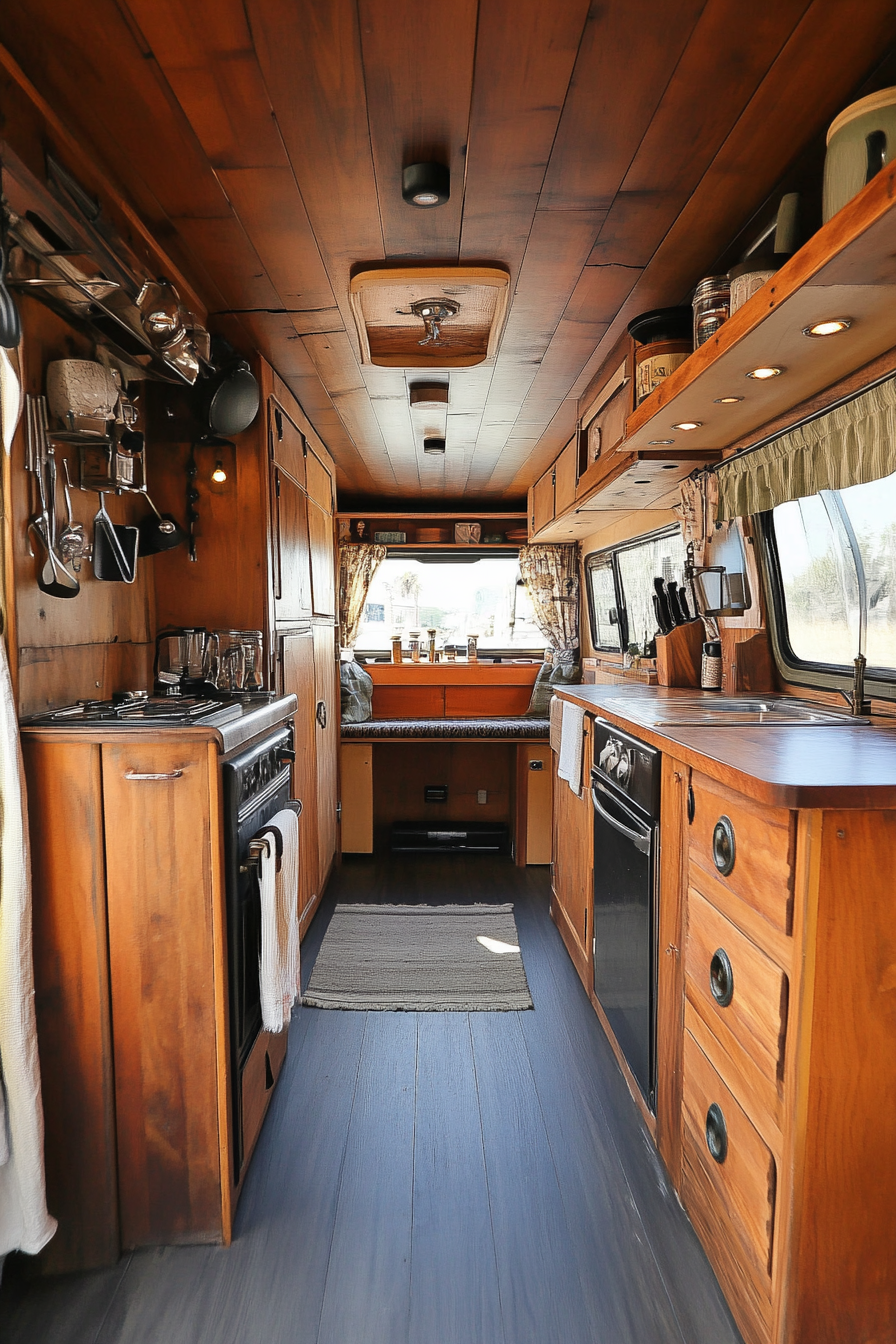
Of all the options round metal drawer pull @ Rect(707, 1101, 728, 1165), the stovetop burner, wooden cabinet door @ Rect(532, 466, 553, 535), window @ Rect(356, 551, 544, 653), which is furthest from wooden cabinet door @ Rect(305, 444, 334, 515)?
round metal drawer pull @ Rect(707, 1101, 728, 1165)

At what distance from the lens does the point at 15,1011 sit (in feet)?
4.92

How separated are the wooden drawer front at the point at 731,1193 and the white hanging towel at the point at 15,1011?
1.35 m

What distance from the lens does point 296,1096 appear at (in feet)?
7.45

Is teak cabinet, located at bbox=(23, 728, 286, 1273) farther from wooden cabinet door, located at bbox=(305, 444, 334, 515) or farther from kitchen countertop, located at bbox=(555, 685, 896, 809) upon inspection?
wooden cabinet door, located at bbox=(305, 444, 334, 515)

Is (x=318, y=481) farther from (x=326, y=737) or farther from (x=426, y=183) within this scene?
(x=426, y=183)

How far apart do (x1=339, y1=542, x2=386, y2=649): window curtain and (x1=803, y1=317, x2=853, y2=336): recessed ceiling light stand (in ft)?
14.1

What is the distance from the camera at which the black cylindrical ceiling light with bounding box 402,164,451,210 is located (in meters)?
1.70

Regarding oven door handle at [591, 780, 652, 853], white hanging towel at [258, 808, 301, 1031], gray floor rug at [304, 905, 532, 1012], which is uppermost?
oven door handle at [591, 780, 652, 853]

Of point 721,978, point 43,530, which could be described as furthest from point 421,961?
point 43,530

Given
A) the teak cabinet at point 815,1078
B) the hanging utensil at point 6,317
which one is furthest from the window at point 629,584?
the hanging utensil at point 6,317

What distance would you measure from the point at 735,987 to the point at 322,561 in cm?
312

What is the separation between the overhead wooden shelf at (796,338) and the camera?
121 centimetres

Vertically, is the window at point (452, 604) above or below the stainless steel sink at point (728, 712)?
above

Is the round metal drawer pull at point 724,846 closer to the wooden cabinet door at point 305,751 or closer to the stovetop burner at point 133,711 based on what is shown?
the stovetop burner at point 133,711
